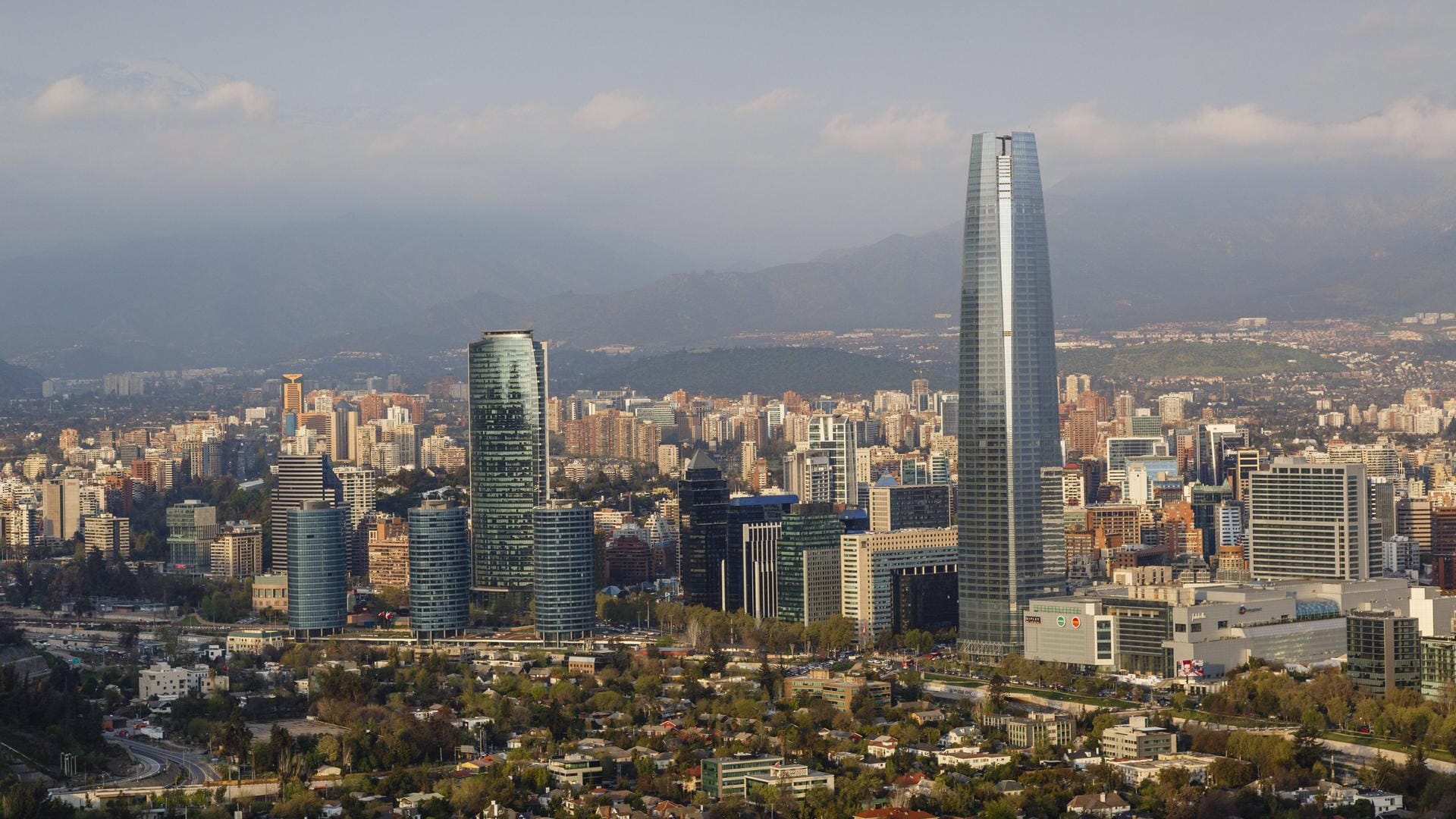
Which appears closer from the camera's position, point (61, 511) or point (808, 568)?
point (808, 568)

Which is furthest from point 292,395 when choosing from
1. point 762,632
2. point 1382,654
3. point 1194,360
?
point 1382,654

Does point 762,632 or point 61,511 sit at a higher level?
point 61,511

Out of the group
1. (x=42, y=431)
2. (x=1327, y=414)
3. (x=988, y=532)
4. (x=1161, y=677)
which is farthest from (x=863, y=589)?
(x=42, y=431)

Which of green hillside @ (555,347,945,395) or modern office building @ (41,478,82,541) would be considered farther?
green hillside @ (555,347,945,395)

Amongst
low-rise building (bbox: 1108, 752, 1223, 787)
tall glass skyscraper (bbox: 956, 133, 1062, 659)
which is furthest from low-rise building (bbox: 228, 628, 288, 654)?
low-rise building (bbox: 1108, 752, 1223, 787)

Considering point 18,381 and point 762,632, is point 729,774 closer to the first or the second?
point 762,632

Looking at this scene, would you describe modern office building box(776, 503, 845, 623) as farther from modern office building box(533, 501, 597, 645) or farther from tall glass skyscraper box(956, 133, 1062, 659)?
tall glass skyscraper box(956, 133, 1062, 659)

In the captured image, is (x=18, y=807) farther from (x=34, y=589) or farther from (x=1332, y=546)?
(x=34, y=589)
